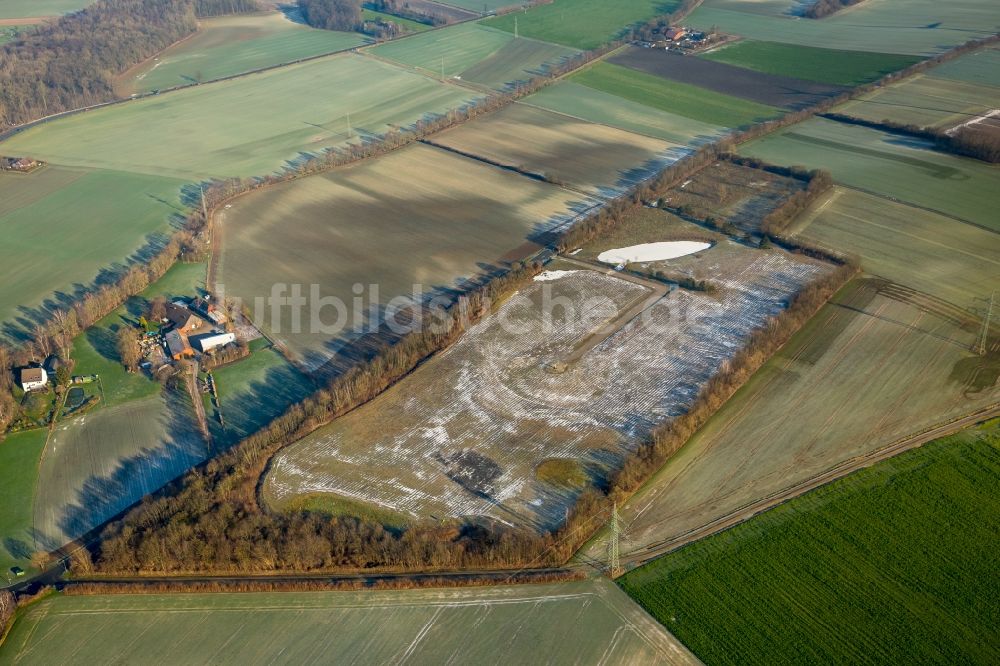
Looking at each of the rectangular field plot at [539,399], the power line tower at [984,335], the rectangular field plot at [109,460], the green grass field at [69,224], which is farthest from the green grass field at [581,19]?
the rectangular field plot at [109,460]

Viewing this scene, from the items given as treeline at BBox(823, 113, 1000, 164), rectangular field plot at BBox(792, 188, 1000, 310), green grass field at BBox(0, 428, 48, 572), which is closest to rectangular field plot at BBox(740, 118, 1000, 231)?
treeline at BBox(823, 113, 1000, 164)

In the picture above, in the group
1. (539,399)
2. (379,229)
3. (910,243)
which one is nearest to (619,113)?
(379,229)

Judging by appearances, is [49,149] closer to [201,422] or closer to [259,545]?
[201,422]

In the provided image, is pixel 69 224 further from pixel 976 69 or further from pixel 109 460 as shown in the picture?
pixel 976 69

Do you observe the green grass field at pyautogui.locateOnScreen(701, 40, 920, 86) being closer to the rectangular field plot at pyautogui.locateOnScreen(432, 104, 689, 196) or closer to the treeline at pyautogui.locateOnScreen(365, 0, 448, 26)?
the rectangular field plot at pyautogui.locateOnScreen(432, 104, 689, 196)

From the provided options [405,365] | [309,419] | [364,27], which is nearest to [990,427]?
[405,365]
